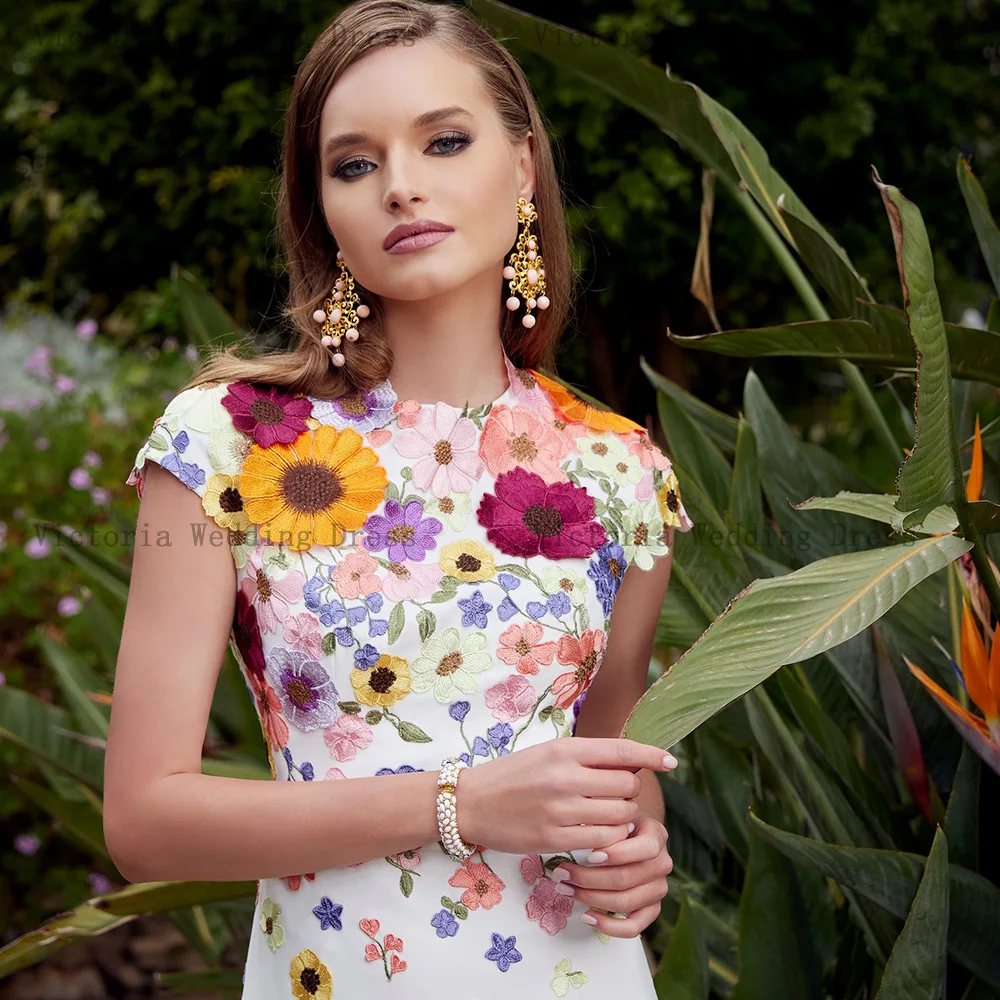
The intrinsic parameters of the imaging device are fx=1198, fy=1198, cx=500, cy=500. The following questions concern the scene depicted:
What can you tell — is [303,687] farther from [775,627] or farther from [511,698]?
[775,627]

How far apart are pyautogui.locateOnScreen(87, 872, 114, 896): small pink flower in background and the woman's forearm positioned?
1664 mm

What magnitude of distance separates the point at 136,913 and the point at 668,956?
2.06ft

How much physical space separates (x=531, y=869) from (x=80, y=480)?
2100mm

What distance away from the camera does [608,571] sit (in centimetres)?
117

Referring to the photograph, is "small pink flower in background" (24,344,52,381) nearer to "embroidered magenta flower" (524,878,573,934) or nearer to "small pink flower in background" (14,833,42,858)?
"small pink flower in background" (14,833,42,858)

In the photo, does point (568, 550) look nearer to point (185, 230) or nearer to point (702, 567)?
point (702, 567)

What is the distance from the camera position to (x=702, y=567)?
142cm

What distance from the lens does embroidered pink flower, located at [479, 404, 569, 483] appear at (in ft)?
3.79

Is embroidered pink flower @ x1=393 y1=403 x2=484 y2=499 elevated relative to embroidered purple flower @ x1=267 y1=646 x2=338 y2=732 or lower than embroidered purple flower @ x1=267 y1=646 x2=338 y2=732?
elevated

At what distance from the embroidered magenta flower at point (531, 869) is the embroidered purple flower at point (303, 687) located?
212 millimetres

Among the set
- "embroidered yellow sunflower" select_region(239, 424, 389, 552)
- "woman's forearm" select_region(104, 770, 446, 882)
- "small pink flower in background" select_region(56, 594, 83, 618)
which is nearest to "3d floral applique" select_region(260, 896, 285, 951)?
"woman's forearm" select_region(104, 770, 446, 882)

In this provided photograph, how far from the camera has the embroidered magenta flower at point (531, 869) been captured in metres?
1.05

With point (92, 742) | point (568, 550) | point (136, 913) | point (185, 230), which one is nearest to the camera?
point (568, 550)

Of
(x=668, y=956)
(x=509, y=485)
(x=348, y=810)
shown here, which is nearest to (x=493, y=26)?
(x=509, y=485)
